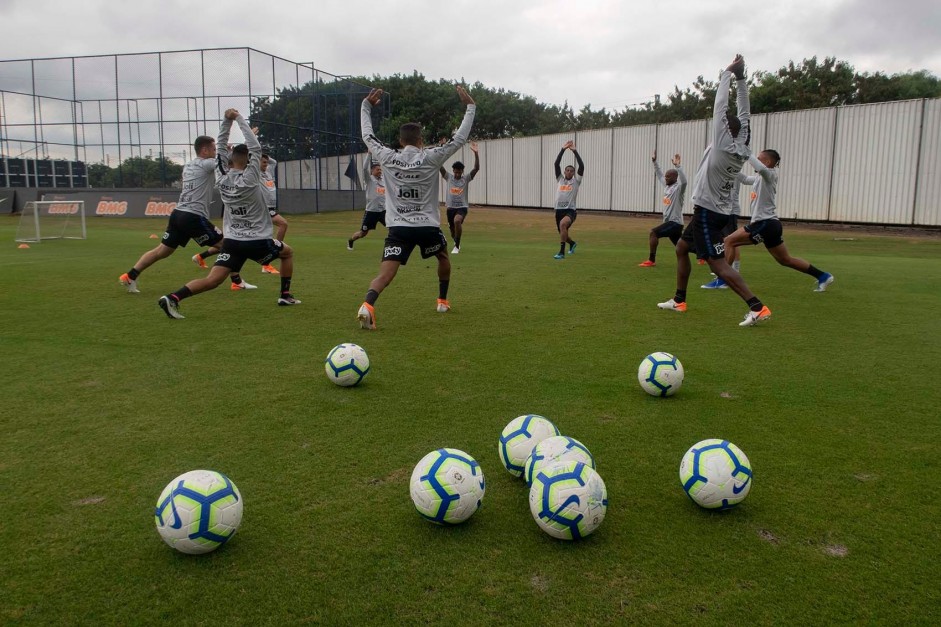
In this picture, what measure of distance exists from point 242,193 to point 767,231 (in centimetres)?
715

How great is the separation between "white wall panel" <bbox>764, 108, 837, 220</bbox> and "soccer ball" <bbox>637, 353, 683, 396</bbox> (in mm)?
25364

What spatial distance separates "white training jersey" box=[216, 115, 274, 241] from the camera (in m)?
8.14

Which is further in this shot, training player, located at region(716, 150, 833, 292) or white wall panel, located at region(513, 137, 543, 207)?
white wall panel, located at region(513, 137, 543, 207)

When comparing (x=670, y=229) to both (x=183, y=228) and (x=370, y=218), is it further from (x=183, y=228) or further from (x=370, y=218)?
(x=183, y=228)

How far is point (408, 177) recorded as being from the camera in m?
7.73

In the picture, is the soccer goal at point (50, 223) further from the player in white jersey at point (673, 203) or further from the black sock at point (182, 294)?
the player in white jersey at point (673, 203)

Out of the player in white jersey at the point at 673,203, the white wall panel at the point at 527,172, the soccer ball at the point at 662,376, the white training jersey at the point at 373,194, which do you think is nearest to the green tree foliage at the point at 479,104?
the white wall panel at the point at 527,172

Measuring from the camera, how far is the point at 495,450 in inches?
158

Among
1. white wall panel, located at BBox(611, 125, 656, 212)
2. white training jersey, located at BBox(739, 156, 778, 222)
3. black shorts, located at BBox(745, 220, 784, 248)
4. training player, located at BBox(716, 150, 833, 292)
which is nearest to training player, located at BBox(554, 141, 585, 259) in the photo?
training player, located at BBox(716, 150, 833, 292)

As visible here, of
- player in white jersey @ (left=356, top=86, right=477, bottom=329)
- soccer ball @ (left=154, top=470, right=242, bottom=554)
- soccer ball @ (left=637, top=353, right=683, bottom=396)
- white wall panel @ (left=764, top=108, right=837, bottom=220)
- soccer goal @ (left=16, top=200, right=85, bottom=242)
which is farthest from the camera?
white wall panel @ (left=764, top=108, right=837, bottom=220)

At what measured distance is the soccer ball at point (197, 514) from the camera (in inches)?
111

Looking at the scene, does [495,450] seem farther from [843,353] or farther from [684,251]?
[684,251]

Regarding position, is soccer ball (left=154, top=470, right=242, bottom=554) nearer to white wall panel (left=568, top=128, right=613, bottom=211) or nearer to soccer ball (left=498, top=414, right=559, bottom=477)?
soccer ball (left=498, top=414, right=559, bottom=477)

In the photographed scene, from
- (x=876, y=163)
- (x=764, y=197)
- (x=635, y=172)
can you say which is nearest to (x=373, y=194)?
(x=764, y=197)
